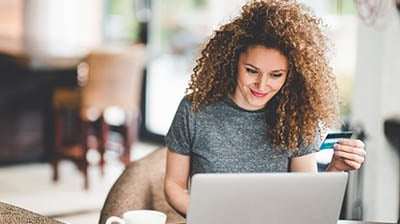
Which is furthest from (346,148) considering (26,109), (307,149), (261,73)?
(26,109)

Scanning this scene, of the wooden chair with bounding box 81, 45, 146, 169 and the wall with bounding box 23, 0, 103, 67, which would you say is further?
the wall with bounding box 23, 0, 103, 67

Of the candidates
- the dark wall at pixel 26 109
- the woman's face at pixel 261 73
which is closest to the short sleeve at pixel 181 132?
the woman's face at pixel 261 73

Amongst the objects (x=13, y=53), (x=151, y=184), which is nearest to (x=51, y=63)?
(x=13, y=53)

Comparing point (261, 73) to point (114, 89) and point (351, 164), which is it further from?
point (114, 89)

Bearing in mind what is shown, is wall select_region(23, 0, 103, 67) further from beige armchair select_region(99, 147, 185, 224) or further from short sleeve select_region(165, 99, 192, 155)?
short sleeve select_region(165, 99, 192, 155)

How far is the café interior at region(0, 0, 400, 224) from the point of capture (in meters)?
3.60

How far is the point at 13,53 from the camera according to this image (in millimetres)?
5469

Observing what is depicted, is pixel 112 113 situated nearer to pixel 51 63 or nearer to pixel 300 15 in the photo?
pixel 51 63

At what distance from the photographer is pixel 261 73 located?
6.09ft

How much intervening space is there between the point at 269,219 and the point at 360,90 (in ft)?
7.56

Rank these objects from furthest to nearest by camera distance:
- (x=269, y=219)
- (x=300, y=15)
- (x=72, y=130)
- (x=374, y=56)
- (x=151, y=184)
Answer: (x=72, y=130) → (x=374, y=56) → (x=151, y=184) → (x=300, y=15) → (x=269, y=219)

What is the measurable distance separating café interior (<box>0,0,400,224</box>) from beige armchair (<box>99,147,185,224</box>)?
4 cm

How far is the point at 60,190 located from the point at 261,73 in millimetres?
3489

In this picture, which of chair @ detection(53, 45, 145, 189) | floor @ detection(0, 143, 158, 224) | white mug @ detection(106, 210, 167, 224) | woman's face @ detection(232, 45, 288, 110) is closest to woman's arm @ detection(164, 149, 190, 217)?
woman's face @ detection(232, 45, 288, 110)
